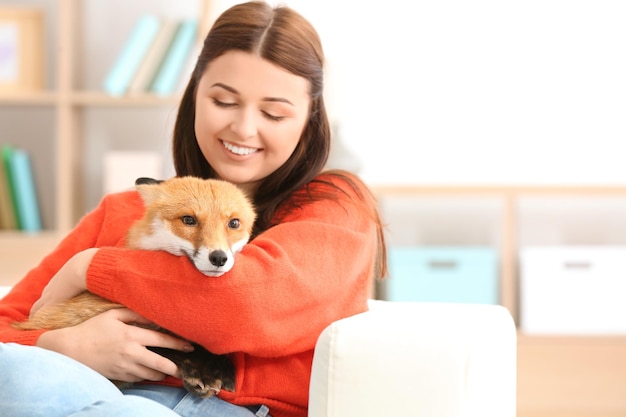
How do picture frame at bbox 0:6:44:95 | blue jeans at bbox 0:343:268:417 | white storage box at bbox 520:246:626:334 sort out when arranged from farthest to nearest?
picture frame at bbox 0:6:44:95 < white storage box at bbox 520:246:626:334 < blue jeans at bbox 0:343:268:417

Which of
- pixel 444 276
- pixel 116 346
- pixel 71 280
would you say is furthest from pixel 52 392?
pixel 444 276

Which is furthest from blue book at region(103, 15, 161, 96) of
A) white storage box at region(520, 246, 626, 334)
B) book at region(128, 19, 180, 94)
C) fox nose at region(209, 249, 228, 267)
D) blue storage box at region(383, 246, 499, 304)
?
fox nose at region(209, 249, 228, 267)

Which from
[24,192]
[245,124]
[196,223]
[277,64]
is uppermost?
[277,64]

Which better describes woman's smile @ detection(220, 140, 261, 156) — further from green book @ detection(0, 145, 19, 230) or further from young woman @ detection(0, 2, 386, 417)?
green book @ detection(0, 145, 19, 230)

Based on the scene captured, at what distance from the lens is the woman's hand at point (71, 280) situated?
164 cm

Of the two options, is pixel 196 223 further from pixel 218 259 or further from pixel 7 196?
pixel 7 196

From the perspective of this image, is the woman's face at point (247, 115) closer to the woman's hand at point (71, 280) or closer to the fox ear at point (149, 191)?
the fox ear at point (149, 191)

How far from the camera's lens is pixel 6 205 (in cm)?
403

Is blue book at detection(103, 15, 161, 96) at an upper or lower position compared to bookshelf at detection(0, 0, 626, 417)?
upper

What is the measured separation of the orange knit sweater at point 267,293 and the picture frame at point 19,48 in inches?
102

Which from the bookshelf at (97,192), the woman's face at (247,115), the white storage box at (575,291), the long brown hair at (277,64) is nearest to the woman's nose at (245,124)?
the woman's face at (247,115)

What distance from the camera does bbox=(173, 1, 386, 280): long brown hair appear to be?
6.04 ft

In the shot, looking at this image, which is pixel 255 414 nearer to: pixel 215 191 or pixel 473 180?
pixel 215 191

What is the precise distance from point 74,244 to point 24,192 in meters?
2.22
